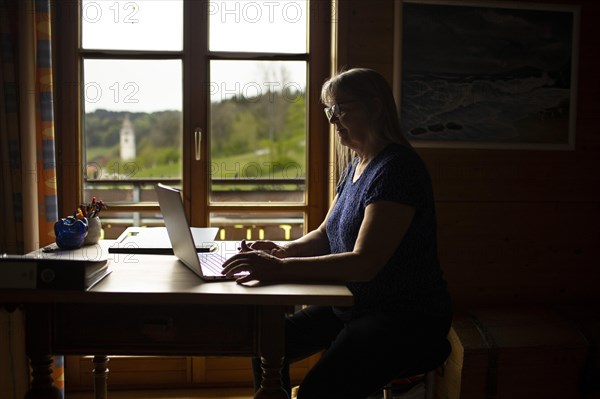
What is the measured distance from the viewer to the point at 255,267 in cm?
153

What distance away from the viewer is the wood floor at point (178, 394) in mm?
2744

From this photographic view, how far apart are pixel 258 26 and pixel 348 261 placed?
1588 mm

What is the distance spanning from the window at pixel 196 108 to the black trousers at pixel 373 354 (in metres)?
1.26

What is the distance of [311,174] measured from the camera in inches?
111

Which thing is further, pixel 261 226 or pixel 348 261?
pixel 261 226

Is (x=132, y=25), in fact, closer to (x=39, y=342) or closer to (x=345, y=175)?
(x=345, y=175)

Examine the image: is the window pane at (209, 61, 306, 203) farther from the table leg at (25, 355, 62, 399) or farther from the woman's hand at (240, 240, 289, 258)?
the table leg at (25, 355, 62, 399)

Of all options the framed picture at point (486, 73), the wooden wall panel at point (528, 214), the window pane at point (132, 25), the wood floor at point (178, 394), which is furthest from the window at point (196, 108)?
the wood floor at point (178, 394)

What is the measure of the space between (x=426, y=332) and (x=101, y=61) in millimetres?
1922

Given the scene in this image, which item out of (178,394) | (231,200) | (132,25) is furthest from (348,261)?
(132,25)

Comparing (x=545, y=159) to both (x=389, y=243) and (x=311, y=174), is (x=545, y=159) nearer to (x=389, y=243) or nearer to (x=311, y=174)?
(x=311, y=174)

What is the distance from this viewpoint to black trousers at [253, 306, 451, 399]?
59.8 inches

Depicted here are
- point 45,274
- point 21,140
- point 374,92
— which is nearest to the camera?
point 45,274

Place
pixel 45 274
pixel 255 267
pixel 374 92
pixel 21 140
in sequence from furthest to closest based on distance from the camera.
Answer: pixel 21 140 → pixel 374 92 → pixel 255 267 → pixel 45 274
